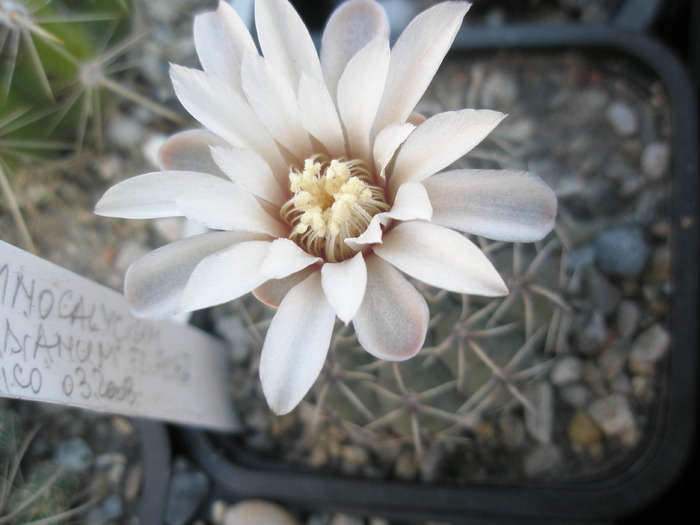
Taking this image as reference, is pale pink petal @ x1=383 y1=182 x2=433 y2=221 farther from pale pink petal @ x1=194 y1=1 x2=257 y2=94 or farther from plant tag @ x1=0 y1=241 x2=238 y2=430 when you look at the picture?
plant tag @ x1=0 y1=241 x2=238 y2=430

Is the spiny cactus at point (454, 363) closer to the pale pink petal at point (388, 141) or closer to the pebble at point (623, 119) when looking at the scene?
the pale pink petal at point (388, 141)

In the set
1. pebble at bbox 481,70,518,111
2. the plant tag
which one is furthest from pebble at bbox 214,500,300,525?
pebble at bbox 481,70,518,111

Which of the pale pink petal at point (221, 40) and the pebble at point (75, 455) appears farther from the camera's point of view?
the pebble at point (75, 455)

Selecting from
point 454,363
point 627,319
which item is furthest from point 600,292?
point 454,363

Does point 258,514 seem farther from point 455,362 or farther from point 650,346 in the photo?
point 650,346

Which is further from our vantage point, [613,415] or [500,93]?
[500,93]

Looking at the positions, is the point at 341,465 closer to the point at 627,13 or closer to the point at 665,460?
the point at 665,460

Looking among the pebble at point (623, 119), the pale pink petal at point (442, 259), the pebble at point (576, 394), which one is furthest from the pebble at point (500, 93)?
the pale pink petal at point (442, 259)
